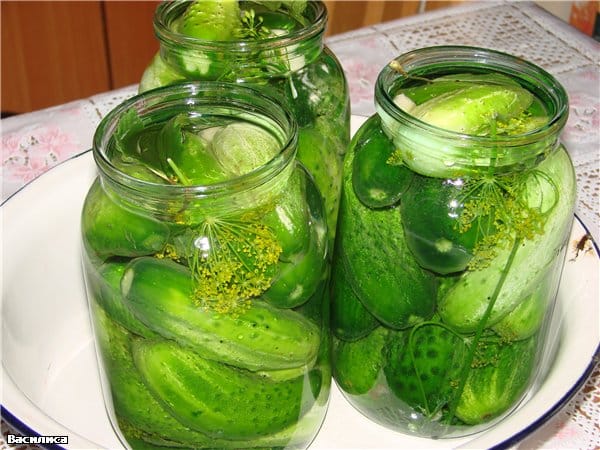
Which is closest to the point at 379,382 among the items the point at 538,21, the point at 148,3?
the point at 538,21

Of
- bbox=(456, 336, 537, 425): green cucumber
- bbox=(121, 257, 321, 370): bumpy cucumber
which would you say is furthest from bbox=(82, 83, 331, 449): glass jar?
bbox=(456, 336, 537, 425): green cucumber

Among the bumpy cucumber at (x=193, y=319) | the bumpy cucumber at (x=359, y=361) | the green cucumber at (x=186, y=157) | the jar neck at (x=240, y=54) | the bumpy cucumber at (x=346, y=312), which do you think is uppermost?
the jar neck at (x=240, y=54)

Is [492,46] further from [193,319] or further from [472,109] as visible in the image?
[193,319]

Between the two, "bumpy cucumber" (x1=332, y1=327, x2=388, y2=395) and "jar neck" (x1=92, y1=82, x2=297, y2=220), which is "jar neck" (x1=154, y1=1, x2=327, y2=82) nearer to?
"jar neck" (x1=92, y1=82, x2=297, y2=220)

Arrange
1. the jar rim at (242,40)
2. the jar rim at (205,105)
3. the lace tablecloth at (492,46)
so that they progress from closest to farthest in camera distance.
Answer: the jar rim at (205,105) < the jar rim at (242,40) < the lace tablecloth at (492,46)

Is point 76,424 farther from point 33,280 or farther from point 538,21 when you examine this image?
point 538,21

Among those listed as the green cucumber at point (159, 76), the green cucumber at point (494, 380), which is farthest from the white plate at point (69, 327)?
the green cucumber at point (159, 76)

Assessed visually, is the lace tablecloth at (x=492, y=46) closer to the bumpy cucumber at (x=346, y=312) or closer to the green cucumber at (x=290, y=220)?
the bumpy cucumber at (x=346, y=312)

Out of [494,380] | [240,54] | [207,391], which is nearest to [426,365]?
[494,380]
